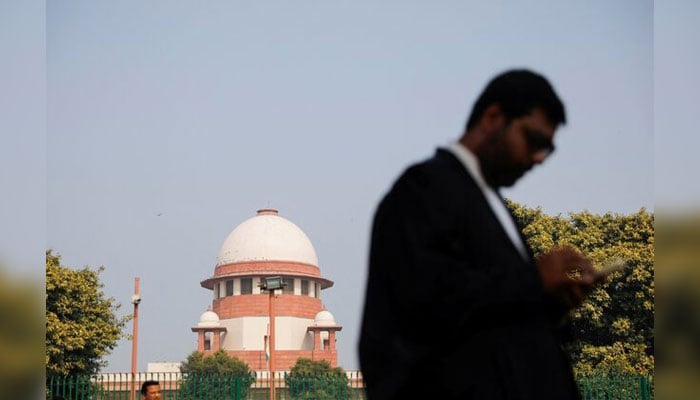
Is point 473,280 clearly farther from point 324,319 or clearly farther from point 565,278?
point 324,319

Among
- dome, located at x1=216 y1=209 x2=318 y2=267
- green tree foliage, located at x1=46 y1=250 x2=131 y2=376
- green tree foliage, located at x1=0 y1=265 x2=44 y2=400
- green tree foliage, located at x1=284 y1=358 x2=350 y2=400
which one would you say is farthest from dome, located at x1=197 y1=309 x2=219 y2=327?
green tree foliage, located at x1=0 y1=265 x2=44 y2=400

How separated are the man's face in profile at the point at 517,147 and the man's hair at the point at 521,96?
0.04ft

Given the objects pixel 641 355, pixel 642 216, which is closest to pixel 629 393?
pixel 641 355

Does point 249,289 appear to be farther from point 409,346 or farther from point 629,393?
point 409,346

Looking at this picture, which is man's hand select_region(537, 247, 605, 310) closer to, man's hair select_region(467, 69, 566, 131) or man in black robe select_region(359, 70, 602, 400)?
man in black robe select_region(359, 70, 602, 400)

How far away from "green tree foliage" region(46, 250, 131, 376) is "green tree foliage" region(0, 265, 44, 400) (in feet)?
78.4

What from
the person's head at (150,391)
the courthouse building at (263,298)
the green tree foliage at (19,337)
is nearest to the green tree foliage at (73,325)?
the person's head at (150,391)

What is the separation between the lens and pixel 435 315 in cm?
172

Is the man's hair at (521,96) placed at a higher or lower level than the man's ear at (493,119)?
higher

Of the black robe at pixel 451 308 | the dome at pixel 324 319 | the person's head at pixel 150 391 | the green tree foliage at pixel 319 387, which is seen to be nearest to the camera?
the black robe at pixel 451 308

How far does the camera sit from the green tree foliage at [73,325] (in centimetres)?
2605

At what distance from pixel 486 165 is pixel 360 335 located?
0.39 metres

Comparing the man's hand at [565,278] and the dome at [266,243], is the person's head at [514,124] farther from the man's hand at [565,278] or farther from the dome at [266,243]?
the dome at [266,243]

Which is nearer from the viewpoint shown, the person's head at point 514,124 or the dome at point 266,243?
the person's head at point 514,124
